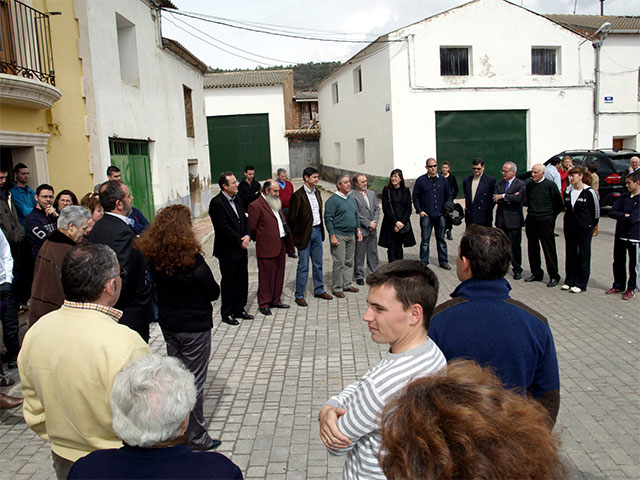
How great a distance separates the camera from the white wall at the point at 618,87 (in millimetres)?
20672

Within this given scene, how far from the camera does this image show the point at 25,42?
24.8ft

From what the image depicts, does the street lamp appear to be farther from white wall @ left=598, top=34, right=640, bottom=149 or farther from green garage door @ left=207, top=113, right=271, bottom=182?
green garage door @ left=207, top=113, right=271, bottom=182

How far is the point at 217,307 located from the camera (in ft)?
25.9

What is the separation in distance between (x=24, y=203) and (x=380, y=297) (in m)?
6.46

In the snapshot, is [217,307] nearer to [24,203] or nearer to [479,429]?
[24,203]

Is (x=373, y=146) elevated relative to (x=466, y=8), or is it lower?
lower

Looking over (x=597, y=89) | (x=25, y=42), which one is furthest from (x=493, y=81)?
(x=25, y=42)

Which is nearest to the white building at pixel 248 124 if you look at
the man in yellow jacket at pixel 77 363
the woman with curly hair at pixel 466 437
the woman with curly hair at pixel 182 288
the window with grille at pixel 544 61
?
the window with grille at pixel 544 61

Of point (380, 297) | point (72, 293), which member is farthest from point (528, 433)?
point (72, 293)

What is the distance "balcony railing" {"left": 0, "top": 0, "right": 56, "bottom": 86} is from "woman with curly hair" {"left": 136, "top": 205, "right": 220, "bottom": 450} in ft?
16.1

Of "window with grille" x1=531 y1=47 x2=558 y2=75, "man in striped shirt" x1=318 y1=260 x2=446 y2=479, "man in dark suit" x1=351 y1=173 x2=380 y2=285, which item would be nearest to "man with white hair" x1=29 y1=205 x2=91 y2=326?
"man in striped shirt" x1=318 y1=260 x2=446 y2=479

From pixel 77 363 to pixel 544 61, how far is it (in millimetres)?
21715

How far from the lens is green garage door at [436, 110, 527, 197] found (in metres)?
19.8

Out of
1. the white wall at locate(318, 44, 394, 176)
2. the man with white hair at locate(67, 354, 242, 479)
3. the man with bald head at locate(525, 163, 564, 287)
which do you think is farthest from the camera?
the white wall at locate(318, 44, 394, 176)
